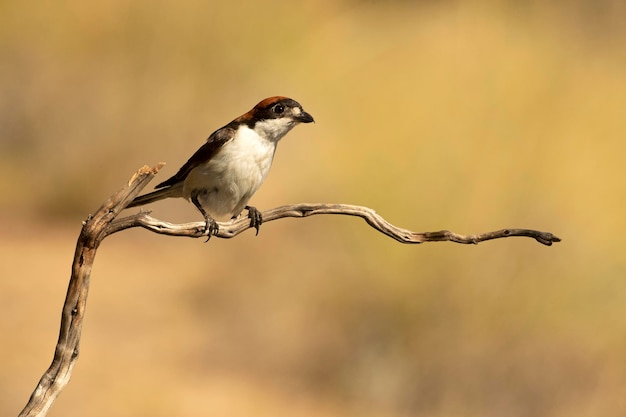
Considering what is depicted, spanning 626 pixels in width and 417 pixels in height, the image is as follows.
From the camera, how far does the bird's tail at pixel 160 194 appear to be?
17.1 ft

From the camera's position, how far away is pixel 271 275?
1241 cm

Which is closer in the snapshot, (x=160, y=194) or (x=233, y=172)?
(x=233, y=172)

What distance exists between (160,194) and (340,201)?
23.8 feet

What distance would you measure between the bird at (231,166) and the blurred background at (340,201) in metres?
4.69

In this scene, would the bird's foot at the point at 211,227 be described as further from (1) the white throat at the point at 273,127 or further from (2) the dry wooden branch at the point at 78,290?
(1) the white throat at the point at 273,127

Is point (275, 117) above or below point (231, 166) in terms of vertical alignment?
above

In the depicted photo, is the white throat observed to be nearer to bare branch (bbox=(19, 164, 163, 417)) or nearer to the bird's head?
the bird's head

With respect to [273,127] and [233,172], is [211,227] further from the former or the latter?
[273,127]

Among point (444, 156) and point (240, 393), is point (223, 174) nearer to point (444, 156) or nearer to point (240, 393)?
point (240, 393)

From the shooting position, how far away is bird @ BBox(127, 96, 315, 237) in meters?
5.06

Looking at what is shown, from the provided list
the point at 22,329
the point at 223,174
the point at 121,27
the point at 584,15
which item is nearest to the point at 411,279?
the point at 22,329

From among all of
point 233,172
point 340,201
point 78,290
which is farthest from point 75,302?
point 340,201

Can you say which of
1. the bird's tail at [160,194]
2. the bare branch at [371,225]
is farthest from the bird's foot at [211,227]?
the bird's tail at [160,194]

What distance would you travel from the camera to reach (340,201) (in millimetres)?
12367
